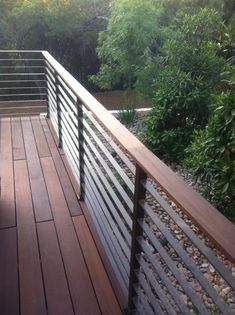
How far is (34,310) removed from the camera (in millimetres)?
1621

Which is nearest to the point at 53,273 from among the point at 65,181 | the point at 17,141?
the point at 65,181

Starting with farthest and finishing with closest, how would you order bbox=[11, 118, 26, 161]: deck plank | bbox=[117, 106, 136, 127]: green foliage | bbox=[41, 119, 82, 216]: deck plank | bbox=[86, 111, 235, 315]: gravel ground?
bbox=[117, 106, 136, 127]: green foliage → bbox=[11, 118, 26, 161]: deck plank → bbox=[41, 119, 82, 216]: deck plank → bbox=[86, 111, 235, 315]: gravel ground

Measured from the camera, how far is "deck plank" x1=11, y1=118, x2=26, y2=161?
10.6 ft

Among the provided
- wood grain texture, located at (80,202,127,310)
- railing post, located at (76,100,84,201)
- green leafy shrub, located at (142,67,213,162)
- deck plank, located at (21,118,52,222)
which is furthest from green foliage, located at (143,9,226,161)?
wood grain texture, located at (80,202,127,310)

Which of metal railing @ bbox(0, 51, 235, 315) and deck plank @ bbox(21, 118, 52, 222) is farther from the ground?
metal railing @ bbox(0, 51, 235, 315)

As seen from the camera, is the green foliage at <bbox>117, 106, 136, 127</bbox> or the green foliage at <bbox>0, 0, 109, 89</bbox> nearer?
the green foliage at <bbox>117, 106, 136, 127</bbox>

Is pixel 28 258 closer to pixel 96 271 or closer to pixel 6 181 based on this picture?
pixel 96 271

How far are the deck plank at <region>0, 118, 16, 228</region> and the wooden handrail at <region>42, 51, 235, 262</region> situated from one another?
117 cm

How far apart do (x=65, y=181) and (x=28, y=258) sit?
0.93m

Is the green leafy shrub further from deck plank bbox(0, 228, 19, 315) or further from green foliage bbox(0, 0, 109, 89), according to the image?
green foliage bbox(0, 0, 109, 89)

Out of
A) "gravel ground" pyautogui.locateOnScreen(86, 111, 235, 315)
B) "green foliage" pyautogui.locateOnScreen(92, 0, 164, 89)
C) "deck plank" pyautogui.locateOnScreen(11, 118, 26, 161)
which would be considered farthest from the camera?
"green foliage" pyautogui.locateOnScreen(92, 0, 164, 89)

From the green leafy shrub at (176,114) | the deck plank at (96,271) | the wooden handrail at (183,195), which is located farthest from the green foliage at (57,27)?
the wooden handrail at (183,195)

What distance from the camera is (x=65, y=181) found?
2.77 meters

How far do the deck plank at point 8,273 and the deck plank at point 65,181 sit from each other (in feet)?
1.50
